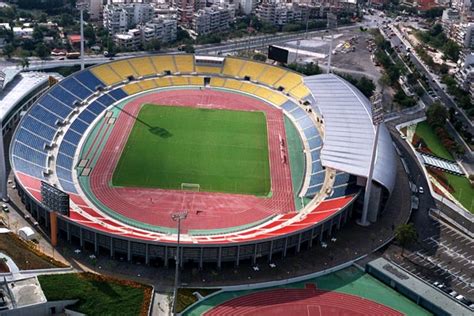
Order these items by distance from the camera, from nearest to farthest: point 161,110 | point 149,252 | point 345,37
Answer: point 149,252 < point 161,110 < point 345,37

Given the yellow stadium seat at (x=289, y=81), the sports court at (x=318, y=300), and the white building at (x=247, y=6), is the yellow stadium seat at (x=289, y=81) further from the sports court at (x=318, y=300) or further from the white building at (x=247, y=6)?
the white building at (x=247, y=6)

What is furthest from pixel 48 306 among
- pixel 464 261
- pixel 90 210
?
pixel 464 261

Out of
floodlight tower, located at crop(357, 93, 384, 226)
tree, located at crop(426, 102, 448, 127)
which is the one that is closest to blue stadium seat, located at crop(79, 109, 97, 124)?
floodlight tower, located at crop(357, 93, 384, 226)

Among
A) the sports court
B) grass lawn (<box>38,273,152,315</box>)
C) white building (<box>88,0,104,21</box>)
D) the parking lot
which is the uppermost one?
white building (<box>88,0,104,21</box>)

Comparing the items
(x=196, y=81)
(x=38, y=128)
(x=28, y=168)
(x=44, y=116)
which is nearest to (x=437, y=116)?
(x=196, y=81)

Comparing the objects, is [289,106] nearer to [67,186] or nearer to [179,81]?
[179,81]

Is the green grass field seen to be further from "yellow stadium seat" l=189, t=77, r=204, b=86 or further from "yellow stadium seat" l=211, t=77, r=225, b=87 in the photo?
"yellow stadium seat" l=211, t=77, r=225, b=87

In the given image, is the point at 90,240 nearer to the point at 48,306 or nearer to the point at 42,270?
the point at 42,270
